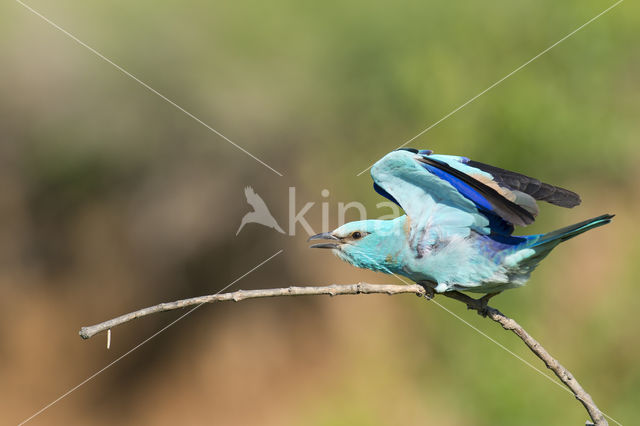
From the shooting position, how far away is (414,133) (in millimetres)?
8156

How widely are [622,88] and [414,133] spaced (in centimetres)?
283

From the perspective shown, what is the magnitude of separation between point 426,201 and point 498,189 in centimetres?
56

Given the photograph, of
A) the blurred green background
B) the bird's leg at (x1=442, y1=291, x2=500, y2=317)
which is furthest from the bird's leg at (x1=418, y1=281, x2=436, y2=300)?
the blurred green background

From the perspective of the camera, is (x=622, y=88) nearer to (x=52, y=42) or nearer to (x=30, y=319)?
(x=52, y=42)

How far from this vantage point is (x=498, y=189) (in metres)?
3.31

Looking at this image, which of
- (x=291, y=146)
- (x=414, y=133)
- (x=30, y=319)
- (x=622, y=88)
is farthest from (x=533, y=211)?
(x=30, y=319)

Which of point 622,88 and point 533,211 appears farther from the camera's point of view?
point 622,88

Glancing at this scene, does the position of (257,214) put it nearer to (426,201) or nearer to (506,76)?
(506,76)

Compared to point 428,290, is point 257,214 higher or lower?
higher

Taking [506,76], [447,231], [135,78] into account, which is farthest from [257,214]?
[447,231]

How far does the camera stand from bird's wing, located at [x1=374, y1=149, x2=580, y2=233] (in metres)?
3.25

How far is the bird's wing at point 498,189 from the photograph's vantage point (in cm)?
325

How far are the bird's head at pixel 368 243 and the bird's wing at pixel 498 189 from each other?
1.49 feet

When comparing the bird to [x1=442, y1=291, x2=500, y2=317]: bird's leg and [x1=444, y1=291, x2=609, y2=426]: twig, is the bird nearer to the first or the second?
[x1=442, y1=291, x2=500, y2=317]: bird's leg
